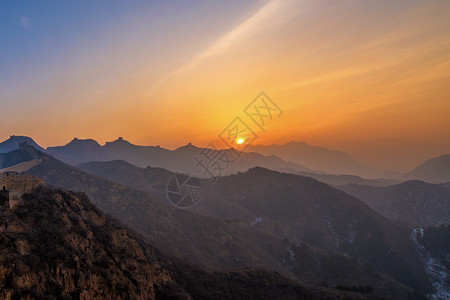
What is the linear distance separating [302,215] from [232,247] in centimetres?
4681

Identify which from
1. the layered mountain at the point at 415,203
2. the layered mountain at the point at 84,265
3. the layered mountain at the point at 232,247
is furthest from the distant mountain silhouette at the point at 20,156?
the layered mountain at the point at 415,203

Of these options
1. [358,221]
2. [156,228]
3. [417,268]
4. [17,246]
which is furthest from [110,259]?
[358,221]

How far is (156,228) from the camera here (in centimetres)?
5422

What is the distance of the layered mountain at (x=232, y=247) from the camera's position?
5009cm

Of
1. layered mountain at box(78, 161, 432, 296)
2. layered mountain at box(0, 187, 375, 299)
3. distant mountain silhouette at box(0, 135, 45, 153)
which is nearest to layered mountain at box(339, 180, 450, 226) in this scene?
layered mountain at box(78, 161, 432, 296)

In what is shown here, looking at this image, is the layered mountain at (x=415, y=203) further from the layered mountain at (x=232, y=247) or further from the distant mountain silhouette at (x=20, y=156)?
the distant mountain silhouette at (x=20, y=156)

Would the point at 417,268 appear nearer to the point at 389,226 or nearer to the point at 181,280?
the point at 389,226

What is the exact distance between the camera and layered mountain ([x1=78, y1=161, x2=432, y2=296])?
217ft

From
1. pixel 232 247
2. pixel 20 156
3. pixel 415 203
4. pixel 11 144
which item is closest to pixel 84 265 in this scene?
pixel 232 247

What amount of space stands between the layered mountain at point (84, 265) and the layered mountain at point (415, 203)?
106 meters

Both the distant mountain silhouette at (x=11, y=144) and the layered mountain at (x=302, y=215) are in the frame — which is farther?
the distant mountain silhouette at (x=11, y=144)

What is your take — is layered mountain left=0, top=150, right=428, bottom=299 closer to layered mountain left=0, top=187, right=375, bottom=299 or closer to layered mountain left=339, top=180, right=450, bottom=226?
layered mountain left=0, top=187, right=375, bottom=299

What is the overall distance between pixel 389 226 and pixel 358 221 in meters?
9.22

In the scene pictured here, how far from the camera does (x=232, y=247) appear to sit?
5622cm
